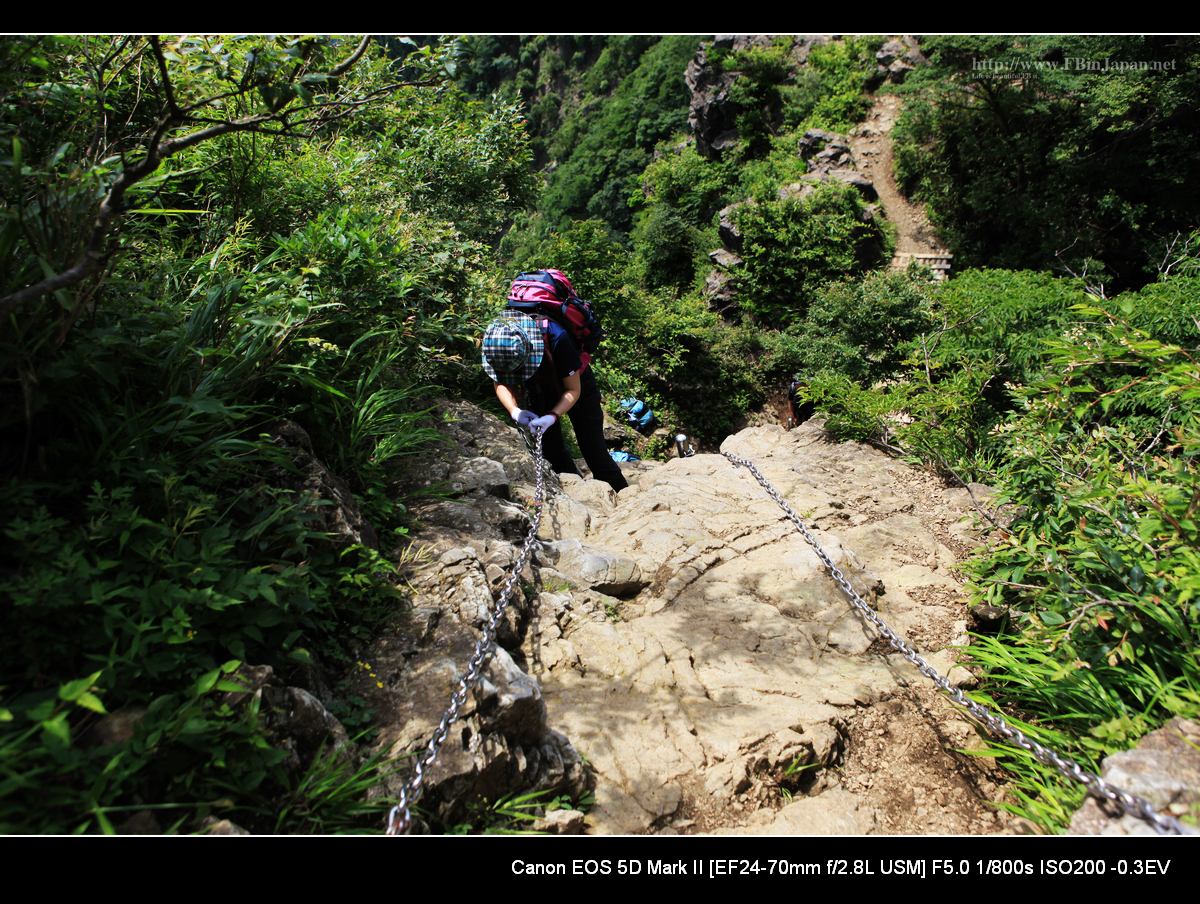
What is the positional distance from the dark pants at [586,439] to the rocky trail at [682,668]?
30.3 inches

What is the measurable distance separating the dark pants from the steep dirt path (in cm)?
1200

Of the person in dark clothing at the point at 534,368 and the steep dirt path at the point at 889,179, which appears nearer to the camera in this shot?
the person in dark clothing at the point at 534,368

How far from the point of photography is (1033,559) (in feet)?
8.84

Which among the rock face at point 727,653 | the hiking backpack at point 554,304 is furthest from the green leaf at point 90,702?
the hiking backpack at point 554,304

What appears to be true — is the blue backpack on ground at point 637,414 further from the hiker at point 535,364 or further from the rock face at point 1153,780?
the rock face at point 1153,780

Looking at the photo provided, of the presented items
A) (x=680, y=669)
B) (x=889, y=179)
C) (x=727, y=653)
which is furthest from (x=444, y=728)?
(x=889, y=179)

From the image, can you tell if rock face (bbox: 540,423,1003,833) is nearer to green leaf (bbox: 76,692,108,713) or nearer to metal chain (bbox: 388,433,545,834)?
metal chain (bbox: 388,433,545,834)

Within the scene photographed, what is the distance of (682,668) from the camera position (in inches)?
104

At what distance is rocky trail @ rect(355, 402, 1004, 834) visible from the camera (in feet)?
6.56

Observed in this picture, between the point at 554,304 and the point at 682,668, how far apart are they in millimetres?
2957

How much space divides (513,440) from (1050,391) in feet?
11.4

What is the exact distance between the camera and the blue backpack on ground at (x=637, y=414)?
35.3 ft

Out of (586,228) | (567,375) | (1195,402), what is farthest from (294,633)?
(586,228)

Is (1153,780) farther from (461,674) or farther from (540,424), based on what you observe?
(540,424)
